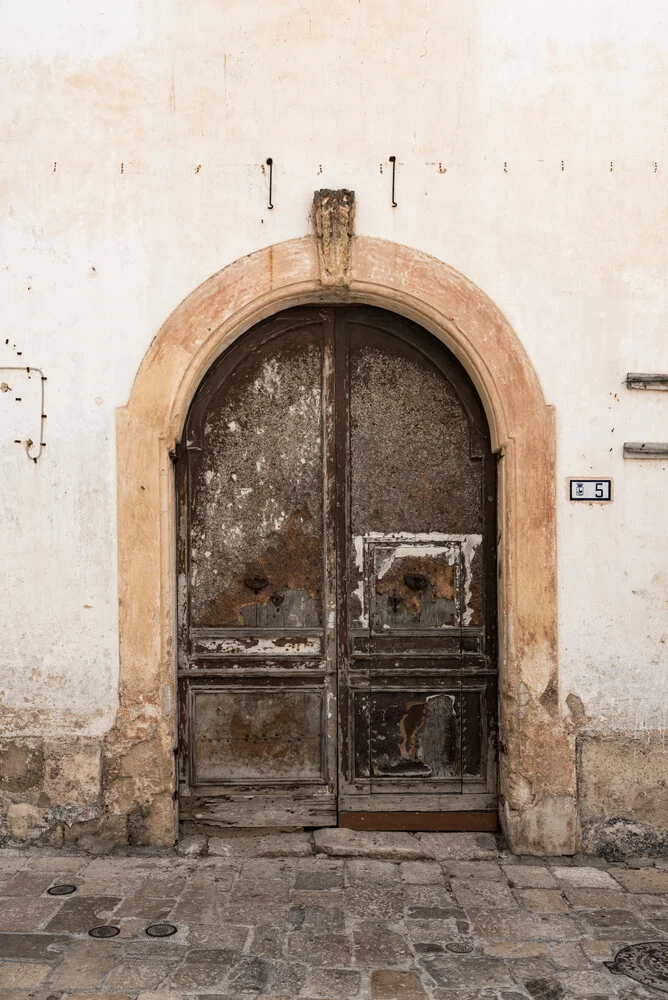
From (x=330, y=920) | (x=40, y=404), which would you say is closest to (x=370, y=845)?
(x=330, y=920)

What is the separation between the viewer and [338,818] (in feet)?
15.5

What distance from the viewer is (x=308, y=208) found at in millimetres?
4555

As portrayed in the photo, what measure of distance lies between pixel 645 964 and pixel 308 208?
3.73 meters

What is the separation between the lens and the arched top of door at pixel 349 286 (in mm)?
4531

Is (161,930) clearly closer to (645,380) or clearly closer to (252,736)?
(252,736)

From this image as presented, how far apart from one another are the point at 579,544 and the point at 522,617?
475 mm

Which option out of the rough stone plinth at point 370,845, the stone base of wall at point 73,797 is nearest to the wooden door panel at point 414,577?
the rough stone plinth at point 370,845

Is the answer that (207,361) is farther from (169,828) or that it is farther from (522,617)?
(169,828)

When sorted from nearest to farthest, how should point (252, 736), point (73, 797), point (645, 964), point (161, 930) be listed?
1. point (645, 964)
2. point (161, 930)
3. point (73, 797)
4. point (252, 736)

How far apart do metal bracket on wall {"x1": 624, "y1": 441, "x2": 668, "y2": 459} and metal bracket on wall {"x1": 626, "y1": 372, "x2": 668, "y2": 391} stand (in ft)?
0.95

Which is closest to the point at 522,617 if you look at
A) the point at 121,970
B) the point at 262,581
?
the point at 262,581

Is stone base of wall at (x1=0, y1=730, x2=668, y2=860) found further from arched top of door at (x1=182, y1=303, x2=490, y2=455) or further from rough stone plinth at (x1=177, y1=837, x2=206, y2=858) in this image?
arched top of door at (x1=182, y1=303, x2=490, y2=455)

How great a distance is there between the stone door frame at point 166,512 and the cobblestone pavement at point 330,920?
346mm

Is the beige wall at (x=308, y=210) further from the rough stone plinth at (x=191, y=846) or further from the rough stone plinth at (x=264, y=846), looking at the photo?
the rough stone plinth at (x=264, y=846)
